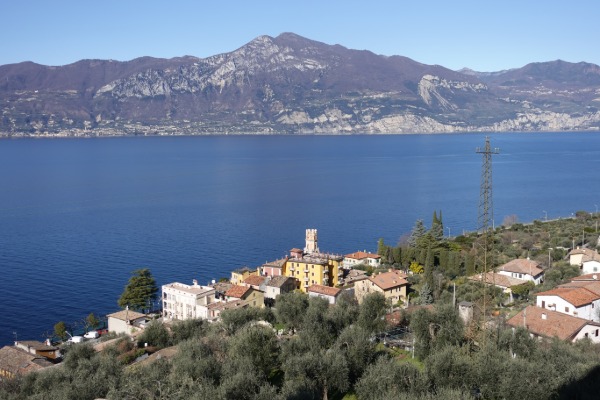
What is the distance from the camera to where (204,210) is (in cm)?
7231

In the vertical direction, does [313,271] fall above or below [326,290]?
above

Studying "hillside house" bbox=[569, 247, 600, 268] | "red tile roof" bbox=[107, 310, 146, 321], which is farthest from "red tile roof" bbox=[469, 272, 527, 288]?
"red tile roof" bbox=[107, 310, 146, 321]

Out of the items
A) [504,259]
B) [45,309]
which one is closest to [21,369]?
[45,309]

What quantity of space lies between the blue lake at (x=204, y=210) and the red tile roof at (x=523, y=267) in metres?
20.9

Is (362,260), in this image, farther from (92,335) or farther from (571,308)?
(92,335)

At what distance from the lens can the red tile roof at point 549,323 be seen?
2191cm

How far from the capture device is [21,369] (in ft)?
77.0

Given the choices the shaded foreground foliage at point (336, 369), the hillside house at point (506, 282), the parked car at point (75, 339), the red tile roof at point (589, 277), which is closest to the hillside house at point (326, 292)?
the hillside house at point (506, 282)

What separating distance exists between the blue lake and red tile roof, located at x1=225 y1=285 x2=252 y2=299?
9545mm

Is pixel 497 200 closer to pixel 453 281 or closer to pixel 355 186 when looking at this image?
pixel 355 186

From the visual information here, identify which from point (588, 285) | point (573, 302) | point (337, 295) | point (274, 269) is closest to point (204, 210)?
point (274, 269)

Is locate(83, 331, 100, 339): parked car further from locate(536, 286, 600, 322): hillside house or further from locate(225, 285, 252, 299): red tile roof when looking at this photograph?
locate(536, 286, 600, 322): hillside house

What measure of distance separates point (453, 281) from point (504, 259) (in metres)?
5.16

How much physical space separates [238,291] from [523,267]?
1701 cm
